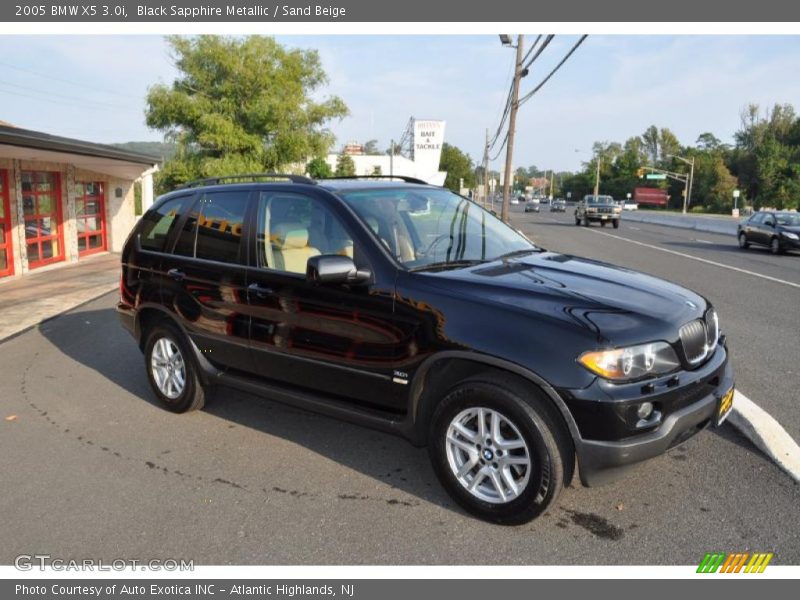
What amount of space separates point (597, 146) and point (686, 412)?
154048 millimetres

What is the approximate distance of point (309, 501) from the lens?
366cm

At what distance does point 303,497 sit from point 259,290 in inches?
56.0

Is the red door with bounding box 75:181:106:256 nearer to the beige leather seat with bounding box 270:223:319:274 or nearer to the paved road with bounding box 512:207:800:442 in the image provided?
the paved road with bounding box 512:207:800:442

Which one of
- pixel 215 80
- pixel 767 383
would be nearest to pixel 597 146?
pixel 215 80

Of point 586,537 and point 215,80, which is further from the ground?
point 215,80

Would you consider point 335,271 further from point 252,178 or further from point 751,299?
point 751,299

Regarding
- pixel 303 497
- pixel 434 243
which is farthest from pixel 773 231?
pixel 303 497

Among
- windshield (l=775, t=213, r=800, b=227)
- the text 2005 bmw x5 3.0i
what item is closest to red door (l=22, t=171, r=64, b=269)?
Result: the text 2005 bmw x5 3.0i

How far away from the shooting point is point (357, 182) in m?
4.59

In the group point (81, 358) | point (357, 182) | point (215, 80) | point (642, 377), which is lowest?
point (81, 358)

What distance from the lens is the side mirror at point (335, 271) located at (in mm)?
3551

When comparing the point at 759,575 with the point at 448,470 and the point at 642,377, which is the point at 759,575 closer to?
the point at 642,377

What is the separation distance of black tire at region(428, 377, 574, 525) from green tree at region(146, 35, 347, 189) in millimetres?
27091

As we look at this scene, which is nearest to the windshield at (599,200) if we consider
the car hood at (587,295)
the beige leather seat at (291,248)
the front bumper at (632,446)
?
the car hood at (587,295)
